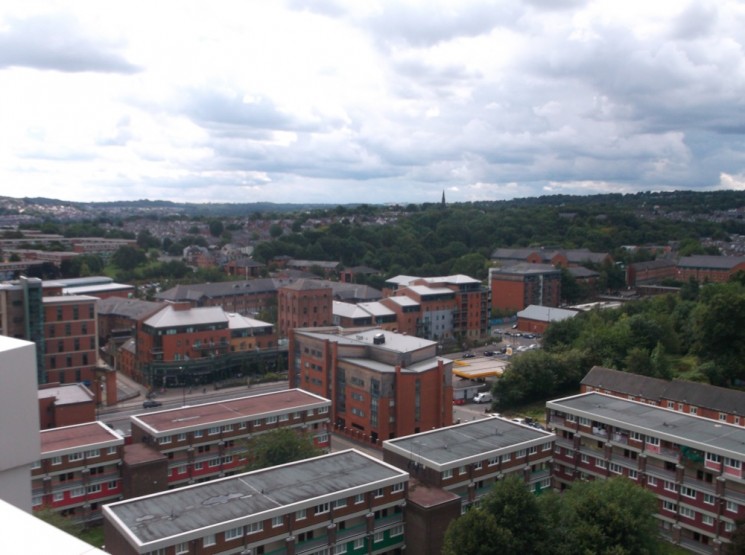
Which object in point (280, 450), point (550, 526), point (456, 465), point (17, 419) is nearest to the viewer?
point (17, 419)

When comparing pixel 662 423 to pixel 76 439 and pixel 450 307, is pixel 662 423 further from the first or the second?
pixel 450 307

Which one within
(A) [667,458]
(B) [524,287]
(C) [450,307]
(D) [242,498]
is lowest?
(A) [667,458]

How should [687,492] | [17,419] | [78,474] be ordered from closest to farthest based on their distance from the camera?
[17,419] → [687,492] → [78,474]

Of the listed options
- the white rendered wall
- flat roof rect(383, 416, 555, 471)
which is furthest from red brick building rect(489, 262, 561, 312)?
the white rendered wall

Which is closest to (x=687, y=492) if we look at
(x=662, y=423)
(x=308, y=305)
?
(x=662, y=423)

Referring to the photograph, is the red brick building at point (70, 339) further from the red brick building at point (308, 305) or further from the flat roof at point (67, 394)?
the red brick building at point (308, 305)

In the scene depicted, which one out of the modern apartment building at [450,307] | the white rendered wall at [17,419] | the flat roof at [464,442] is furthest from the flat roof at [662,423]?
the modern apartment building at [450,307]

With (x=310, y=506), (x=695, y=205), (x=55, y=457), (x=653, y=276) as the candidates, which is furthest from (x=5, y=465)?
(x=695, y=205)

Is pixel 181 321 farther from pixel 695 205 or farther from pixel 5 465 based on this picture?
pixel 695 205
